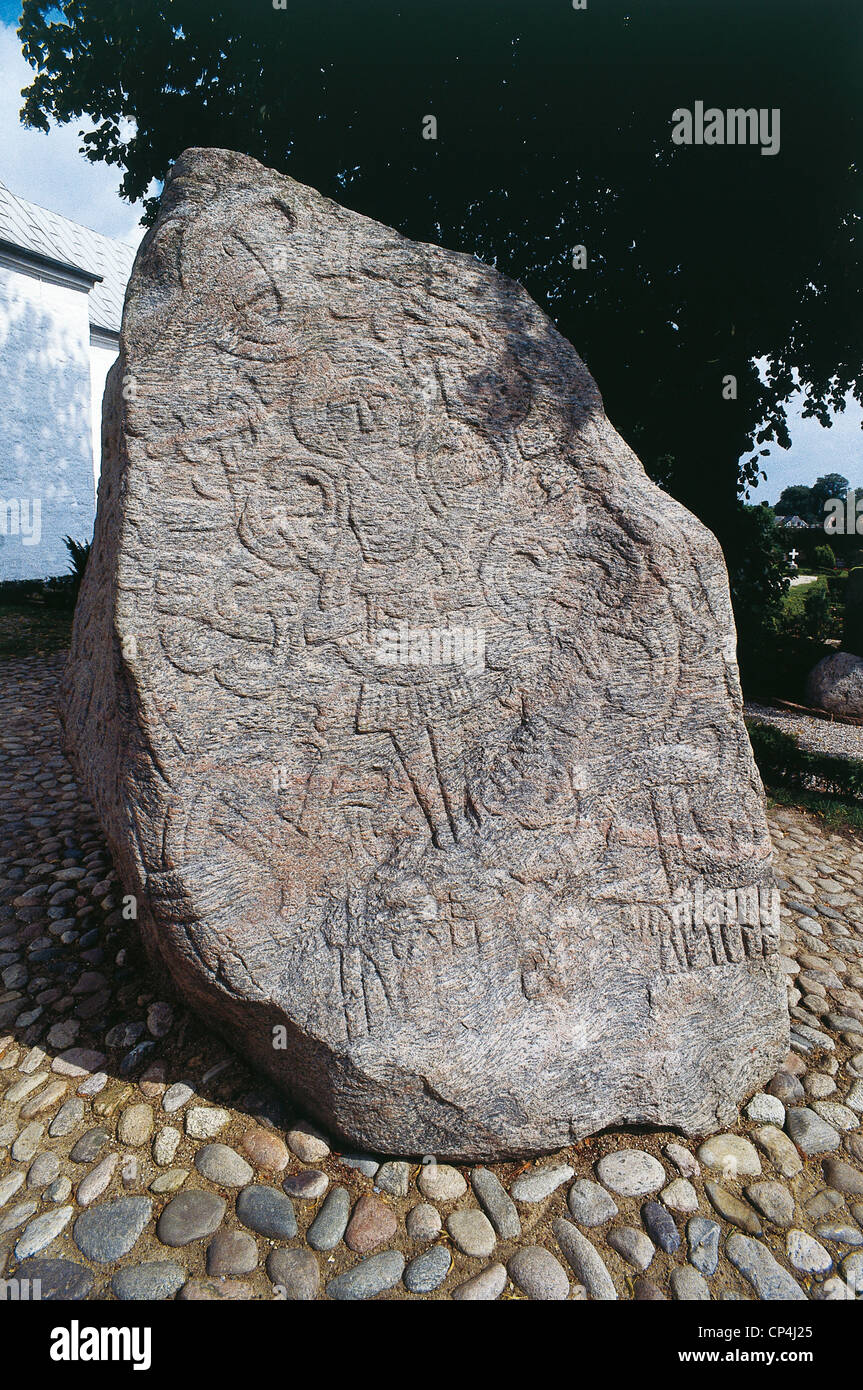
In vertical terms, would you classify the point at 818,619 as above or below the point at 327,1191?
above

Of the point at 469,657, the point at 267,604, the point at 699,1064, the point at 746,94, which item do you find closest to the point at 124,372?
the point at 267,604

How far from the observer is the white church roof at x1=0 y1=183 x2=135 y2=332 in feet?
44.0

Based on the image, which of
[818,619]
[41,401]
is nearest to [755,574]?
[818,619]

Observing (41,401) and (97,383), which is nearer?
(41,401)

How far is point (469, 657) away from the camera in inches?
112

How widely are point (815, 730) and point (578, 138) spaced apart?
624 centimetres

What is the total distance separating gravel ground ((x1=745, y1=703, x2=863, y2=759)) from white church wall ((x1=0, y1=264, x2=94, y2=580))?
38.4ft

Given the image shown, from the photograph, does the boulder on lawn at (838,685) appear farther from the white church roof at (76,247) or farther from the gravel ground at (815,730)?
the white church roof at (76,247)

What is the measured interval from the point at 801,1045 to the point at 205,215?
394 cm

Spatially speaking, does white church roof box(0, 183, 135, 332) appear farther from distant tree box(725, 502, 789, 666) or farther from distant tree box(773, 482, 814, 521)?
distant tree box(773, 482, 814, 521)

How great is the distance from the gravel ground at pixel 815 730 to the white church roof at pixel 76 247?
11230 mm

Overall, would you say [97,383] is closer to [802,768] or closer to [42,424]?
[42,424]

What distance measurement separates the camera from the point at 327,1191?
248cm

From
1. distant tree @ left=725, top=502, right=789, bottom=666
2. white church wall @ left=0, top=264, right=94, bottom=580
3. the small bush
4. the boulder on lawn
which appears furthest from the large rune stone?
white church wall @ left=0, top=264, right=94, bottom=580
